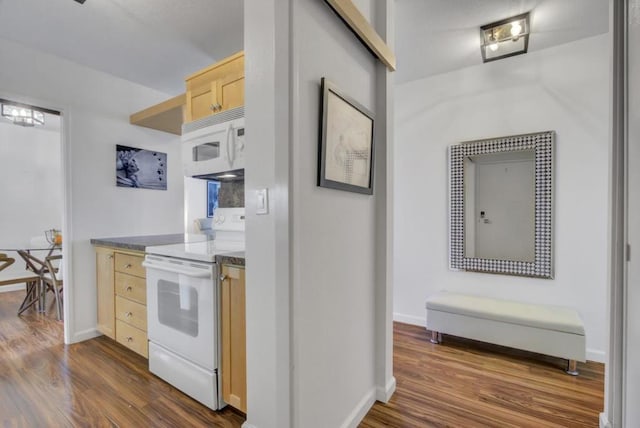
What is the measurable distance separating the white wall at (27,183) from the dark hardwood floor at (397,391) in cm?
286

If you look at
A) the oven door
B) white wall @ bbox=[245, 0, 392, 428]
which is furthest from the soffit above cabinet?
white wall @ bbox=[245, 0, 392, 428]

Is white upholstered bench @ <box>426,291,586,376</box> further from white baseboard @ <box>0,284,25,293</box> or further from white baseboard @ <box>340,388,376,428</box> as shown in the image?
white baseboard @ <box>0,284,25,293</box>

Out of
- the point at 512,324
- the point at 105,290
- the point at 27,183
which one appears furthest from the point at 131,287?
the point at 27,183

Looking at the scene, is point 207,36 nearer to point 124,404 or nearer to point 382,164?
point 382,164

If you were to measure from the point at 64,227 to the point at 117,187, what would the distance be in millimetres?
561

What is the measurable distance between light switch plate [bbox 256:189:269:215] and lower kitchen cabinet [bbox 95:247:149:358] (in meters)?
1.49

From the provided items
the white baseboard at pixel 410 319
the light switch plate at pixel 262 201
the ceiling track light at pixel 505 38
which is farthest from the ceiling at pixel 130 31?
the white baseboard at pixel 410 319

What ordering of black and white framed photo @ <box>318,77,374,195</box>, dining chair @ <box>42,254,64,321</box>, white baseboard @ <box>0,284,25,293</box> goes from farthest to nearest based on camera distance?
white baseboard @ <box>0,284,25,293</box> → dining chair @ <box>42,254,64,321</box> → black and white framed photo @ <box>318,77,374,195</box>

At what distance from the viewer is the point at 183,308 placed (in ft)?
5.87

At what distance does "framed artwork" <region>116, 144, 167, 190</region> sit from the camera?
2924 millimetres

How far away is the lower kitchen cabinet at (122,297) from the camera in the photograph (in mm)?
2213

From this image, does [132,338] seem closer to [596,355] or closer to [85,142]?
[85,142]

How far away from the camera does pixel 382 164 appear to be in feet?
6.09

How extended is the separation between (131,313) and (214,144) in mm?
1494
